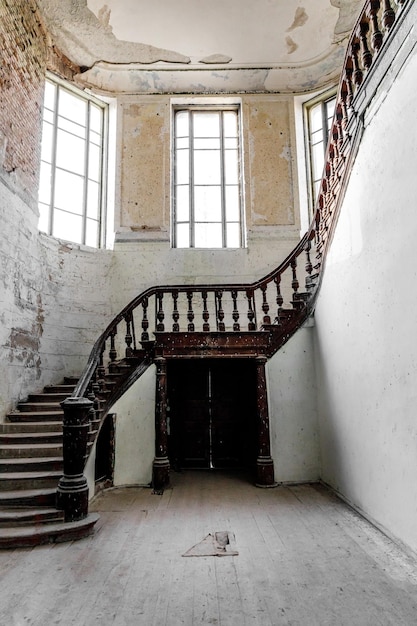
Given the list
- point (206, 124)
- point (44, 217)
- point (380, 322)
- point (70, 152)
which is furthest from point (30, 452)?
point (206, 124)

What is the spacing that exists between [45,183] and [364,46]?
5.15m

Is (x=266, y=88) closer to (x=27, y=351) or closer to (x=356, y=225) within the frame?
(x=356, y=225)

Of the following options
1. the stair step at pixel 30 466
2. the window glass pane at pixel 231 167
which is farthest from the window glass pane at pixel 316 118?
the stair step at pixel 30 466

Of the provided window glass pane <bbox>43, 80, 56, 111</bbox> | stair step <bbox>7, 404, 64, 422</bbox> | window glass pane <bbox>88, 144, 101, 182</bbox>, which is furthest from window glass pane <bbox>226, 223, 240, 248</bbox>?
stair step <bbox>7, 404, 64, 422</bbox>

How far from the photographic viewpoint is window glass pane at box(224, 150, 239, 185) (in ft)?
26.1

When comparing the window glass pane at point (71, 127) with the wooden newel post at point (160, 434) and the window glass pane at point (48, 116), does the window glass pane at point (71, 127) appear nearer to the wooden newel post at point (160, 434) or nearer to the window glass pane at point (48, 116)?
the window glass pane at point (48, 116)

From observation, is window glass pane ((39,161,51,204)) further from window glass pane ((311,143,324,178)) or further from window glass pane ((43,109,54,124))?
window glass pane ((311,143,324,178))

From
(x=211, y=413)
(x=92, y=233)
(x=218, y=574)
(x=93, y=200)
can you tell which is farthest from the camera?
(x=93, y=200)

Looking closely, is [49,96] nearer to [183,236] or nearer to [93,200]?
[93,200]

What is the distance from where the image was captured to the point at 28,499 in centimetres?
364

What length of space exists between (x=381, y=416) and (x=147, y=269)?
4.88 meters

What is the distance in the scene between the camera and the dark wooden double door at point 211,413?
19.7ft

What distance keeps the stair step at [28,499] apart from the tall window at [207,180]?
491cm

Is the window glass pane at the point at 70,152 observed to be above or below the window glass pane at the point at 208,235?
above
